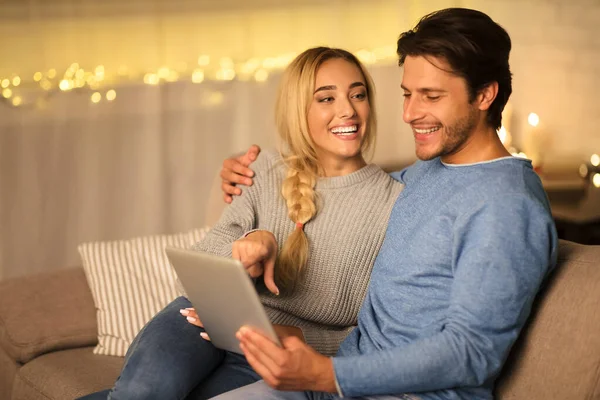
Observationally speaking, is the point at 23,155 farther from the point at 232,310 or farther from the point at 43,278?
the point at 232,310

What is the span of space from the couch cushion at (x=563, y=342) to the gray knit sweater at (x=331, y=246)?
1.68 feet

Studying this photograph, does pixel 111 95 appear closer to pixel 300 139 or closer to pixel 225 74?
pixel 225 74

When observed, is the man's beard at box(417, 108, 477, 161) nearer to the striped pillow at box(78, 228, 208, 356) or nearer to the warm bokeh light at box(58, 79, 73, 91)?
the striped pillow at box(78, 228, 208, 356)

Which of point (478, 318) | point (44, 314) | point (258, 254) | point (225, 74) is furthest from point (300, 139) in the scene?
point (225, 74)

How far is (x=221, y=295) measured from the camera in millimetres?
1623

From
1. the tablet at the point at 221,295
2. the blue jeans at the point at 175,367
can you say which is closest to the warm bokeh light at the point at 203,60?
the blue jeans at the point at 175,367

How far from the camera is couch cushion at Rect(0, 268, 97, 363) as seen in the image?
247cm

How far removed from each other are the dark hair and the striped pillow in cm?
121

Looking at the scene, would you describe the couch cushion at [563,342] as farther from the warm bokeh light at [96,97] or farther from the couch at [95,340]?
the warm bokeh light at [96,97]

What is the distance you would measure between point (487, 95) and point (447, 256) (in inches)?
14.3

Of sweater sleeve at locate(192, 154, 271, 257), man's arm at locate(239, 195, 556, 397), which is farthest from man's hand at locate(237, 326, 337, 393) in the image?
sweater sleeve at locate(192, 154, 271, 257)

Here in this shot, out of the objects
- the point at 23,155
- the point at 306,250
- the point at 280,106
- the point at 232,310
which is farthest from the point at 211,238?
the point at 23,155

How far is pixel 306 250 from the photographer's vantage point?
2092 millimetres

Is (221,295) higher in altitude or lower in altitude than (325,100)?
lower
